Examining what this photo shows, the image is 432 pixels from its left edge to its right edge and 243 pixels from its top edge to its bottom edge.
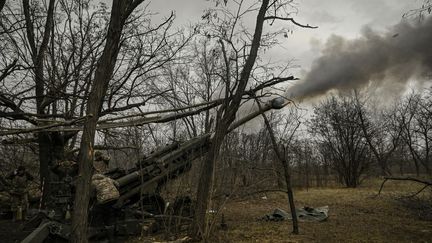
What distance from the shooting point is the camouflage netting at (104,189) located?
7.96 meters

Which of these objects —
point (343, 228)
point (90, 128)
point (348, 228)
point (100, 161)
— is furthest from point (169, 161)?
point (348, 228)

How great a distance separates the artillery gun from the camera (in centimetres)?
856

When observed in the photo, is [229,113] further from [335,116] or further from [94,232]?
[335,116]

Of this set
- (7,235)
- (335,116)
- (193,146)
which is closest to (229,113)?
(193,146)

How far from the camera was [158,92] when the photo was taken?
12227 millimetres

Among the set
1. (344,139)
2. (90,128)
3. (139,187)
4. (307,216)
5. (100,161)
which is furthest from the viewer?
(344,139)

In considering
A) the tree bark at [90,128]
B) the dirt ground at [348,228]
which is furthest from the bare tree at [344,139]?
the tree bark at [90,128]

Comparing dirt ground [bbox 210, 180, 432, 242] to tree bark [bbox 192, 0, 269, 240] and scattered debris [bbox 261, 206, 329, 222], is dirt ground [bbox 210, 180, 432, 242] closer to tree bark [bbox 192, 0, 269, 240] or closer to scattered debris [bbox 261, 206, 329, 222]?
scattered debris [bbox 261, 206, 329, 222]

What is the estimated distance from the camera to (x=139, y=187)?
9164 mm

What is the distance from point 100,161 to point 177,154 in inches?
91.1

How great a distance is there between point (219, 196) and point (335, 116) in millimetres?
24643

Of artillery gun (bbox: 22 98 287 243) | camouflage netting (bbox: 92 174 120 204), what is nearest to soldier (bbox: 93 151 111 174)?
artillery gun (bbox: 22 98 287 243)

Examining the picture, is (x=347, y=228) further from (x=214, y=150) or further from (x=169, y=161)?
(x=169, y=161)

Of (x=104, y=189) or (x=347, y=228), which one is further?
(x=347, y=228)
